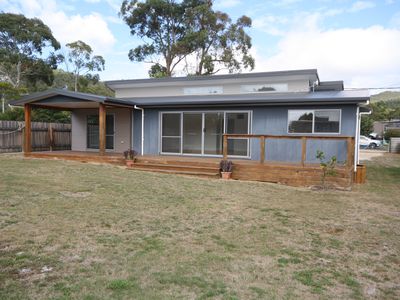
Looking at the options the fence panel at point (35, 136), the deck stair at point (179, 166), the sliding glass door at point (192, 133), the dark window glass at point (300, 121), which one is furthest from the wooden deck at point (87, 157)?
the dark window glass at point (300, 121)

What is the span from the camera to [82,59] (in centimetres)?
4019

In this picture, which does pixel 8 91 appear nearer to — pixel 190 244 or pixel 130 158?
pixel 130 158

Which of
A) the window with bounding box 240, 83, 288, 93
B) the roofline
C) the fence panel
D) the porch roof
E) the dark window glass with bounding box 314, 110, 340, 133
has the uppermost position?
the roofline

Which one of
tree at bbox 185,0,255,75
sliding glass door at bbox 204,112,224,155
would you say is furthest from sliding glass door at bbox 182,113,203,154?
tree at bbox 185,0,255,75

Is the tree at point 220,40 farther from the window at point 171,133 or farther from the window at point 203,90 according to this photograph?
the window at point 171,133

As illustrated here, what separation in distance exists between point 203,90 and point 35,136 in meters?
8.31

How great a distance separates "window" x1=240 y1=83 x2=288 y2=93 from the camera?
1445 centimetres

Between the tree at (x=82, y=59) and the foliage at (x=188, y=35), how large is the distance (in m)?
7.80

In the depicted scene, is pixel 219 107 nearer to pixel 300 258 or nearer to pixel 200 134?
pixel 200 134

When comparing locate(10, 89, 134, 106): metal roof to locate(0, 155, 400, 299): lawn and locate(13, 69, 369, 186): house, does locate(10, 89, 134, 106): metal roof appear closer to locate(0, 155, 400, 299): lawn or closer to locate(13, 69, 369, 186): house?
locate(13, 69, 369, 186): house

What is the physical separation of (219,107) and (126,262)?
946 centimetres

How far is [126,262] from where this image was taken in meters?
3.80

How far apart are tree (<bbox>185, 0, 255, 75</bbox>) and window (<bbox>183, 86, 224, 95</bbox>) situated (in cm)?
1641

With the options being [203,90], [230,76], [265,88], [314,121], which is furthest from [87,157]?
[314,121]
